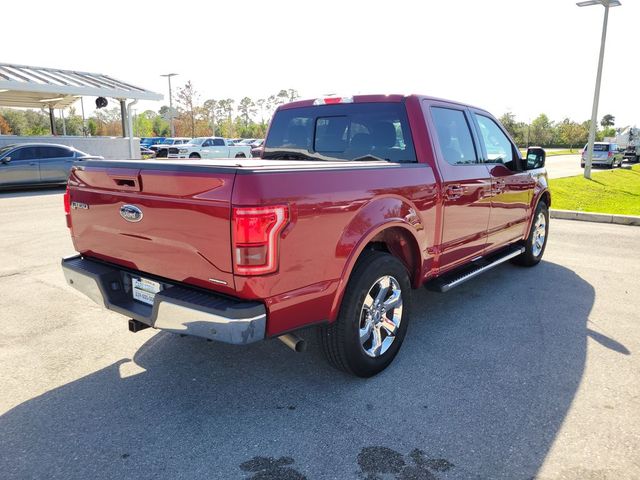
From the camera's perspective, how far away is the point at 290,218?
102 inches

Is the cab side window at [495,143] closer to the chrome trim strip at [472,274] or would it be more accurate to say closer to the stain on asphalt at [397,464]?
the chrome trim strip at [472,274]

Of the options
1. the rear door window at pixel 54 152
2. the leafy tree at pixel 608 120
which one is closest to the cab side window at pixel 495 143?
the rear door window at pixel 54 152

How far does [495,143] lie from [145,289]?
12.9ft

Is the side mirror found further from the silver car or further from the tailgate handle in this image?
the silver car

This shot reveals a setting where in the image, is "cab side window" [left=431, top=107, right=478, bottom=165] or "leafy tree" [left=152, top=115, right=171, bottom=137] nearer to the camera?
"cab side window" [left=431, top=107, right=478, bottom=165]

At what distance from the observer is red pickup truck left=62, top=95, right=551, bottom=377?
253cm

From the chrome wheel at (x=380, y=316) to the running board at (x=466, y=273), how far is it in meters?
0.65

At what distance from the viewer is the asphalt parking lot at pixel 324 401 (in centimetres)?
252

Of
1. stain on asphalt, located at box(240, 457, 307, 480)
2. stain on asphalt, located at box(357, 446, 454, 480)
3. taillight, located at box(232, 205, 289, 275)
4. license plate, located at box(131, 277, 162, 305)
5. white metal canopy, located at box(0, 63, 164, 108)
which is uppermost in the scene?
white metal canopy, located at box(0, 63, 164, 108)

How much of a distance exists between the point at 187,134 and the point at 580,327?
56.8m

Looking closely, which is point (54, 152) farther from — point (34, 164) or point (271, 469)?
point (271, 469)

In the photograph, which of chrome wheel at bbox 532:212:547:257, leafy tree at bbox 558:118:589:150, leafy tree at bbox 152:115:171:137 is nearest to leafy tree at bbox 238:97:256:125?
leafy tree at bbox 152:115:171:137

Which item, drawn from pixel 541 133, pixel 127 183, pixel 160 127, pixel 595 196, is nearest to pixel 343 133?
pixel 127 183

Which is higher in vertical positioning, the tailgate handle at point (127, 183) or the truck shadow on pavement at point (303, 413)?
the tailgate handle at point (127, 183)
